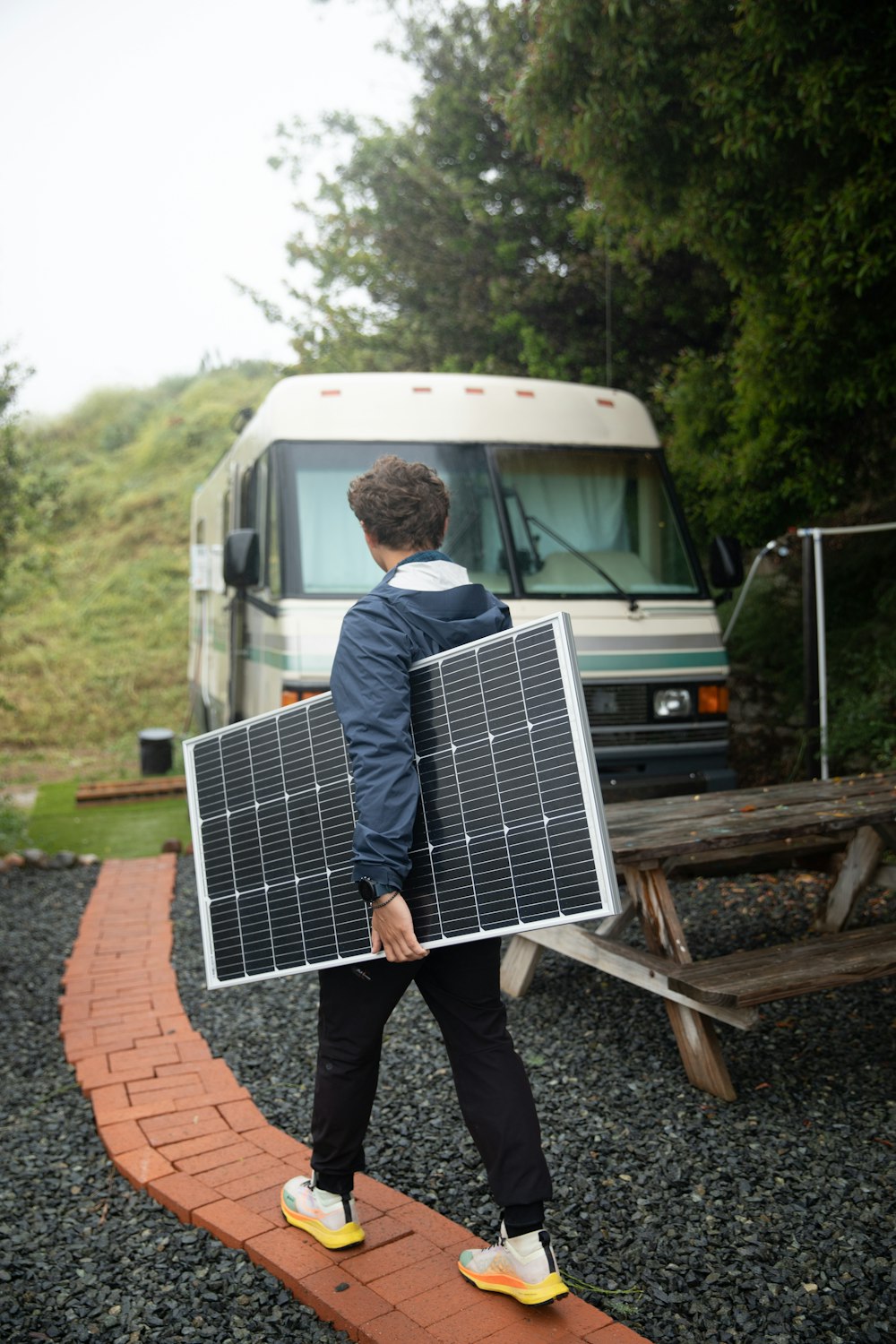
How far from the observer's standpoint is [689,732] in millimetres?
6758

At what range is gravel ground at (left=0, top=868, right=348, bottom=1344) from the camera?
2.76 metres

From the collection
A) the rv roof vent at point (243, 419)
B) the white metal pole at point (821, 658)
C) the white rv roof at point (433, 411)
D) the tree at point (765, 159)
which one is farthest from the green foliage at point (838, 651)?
the rv roof vent at point (243, 419)

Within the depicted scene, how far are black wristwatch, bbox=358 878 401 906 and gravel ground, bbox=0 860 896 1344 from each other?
1004mm

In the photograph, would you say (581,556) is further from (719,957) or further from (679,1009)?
A: (679,1009)

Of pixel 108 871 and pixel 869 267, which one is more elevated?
pixel 869 267

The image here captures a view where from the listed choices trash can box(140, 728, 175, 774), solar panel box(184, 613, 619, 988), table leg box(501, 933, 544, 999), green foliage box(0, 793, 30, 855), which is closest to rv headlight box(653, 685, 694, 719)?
table leg box(501, 933, 544, 999)

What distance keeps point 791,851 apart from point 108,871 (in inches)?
182

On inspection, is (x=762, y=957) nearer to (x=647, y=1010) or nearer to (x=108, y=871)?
(x=647, y=1010)

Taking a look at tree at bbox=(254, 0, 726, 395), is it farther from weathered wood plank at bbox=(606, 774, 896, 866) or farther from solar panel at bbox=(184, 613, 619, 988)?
solar panel at bbox=(184, 613, 619, 988)

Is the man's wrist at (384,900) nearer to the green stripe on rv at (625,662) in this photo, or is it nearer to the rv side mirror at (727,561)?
the green stripe on rv at (625,662)

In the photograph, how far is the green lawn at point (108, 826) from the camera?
29.5ft

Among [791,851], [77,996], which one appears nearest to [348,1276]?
[77,996]

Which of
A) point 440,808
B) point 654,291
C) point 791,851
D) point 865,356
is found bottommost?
point 791,851

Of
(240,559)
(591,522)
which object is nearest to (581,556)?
(591,522)
